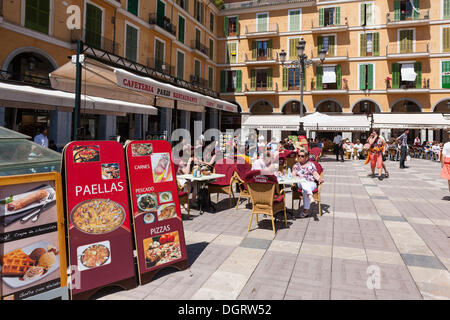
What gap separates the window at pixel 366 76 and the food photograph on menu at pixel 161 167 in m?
26.4

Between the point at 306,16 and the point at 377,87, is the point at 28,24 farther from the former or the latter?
the point at 377,87

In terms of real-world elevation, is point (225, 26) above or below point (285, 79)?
above

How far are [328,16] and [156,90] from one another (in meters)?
26.4

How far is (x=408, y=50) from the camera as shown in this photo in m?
24.6

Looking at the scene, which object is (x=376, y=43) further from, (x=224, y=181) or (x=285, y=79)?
(x=224, y=181)

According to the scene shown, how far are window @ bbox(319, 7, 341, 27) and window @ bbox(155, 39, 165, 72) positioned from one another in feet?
48.3

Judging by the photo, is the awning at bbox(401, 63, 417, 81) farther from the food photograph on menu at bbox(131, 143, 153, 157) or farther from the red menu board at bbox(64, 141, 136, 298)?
the red menu board at bbox(64, 141, 136, 298)

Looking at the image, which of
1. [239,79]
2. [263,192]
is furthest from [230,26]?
[263,192]

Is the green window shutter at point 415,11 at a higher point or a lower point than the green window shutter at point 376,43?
higher

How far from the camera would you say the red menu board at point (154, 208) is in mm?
3043

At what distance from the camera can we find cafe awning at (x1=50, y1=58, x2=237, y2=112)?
4406mm

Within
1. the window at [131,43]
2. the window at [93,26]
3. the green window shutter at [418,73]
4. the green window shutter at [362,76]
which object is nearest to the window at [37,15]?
the window at [93,26]

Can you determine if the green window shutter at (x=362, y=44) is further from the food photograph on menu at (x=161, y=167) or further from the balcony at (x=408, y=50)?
the food photograph on menu at (x=161, y=167)
